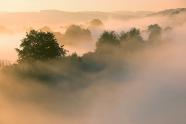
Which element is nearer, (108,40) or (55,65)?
(55,65)

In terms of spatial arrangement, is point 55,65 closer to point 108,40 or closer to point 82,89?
point 82,89

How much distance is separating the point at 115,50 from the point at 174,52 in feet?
143

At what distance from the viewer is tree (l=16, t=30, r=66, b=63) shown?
282 ft

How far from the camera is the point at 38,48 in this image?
86625 millimetres

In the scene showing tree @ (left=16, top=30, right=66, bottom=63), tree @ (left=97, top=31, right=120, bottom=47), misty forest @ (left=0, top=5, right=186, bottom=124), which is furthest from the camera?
tree @ (left=97, top=31, right=120, bottom=47)

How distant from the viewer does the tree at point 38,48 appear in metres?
85.8

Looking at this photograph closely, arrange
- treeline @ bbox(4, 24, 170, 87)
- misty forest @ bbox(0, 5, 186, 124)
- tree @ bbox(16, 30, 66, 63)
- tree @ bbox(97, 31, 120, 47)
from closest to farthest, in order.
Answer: misty forest @ bbox(0, 5, 186, 124) → treeline @ bbox(4, 24, 170, 87) → tree @ bbox(16, 30, 66, 63) → tree @ bbox(97, 31, 120, 47)

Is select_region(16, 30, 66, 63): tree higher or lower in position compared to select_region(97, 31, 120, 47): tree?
higher

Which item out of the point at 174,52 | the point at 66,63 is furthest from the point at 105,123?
the point at 174,52

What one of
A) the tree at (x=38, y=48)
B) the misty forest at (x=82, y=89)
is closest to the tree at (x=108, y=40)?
the misty forest at (x=82, y=89)

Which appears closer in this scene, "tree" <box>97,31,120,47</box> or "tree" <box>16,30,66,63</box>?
"tree" <box>16,30,66,63</box>

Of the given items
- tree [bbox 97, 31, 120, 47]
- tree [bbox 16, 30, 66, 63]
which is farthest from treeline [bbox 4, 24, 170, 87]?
tree [bbox 97, 31, 120, 47]

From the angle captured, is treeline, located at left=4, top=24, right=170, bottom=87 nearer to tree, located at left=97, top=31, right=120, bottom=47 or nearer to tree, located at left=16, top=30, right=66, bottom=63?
tree, located at left=16, top=30, right=66, bottom=63

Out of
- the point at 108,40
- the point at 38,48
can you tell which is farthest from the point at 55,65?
the point at 108,40
